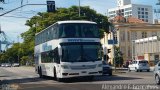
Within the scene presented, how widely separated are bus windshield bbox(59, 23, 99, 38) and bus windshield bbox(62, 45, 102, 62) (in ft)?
2.76

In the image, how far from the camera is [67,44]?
32.2 meters

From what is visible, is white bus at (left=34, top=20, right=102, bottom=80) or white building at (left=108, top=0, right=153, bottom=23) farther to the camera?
white building at (left=108, top=0, right=153, bottom=23)

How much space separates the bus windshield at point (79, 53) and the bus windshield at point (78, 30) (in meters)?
0.84

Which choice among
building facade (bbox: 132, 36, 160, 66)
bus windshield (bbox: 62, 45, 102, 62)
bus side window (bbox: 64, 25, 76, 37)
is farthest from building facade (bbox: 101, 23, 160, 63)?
bus windshield (bbox: 62, 45, 102, 62)

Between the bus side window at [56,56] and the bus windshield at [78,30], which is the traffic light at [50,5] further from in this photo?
the bus windshield at [78,30]

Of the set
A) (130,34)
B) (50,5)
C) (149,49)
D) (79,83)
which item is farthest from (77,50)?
(130,34)

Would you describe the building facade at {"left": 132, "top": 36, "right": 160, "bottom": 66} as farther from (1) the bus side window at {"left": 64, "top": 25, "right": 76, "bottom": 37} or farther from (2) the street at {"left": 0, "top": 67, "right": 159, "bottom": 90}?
(1) the bus side window at {"left": 64, "top": 25, "right": 76, "bottom": 37}

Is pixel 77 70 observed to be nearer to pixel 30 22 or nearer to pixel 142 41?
pixel 142 41

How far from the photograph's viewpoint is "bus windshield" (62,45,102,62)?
32.1 m

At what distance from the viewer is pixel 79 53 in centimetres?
3225

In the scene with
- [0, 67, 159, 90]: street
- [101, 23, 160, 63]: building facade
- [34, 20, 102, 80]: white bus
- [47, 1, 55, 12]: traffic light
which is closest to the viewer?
[0, 67, 159, 90]: street

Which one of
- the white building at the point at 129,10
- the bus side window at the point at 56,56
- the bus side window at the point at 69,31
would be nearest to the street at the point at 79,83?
the bus side window at the point at 56,56

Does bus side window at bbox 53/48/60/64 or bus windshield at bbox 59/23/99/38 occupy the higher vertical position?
bus windshield at bbox 59/23/99/38

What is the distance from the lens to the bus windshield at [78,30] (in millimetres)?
32531
